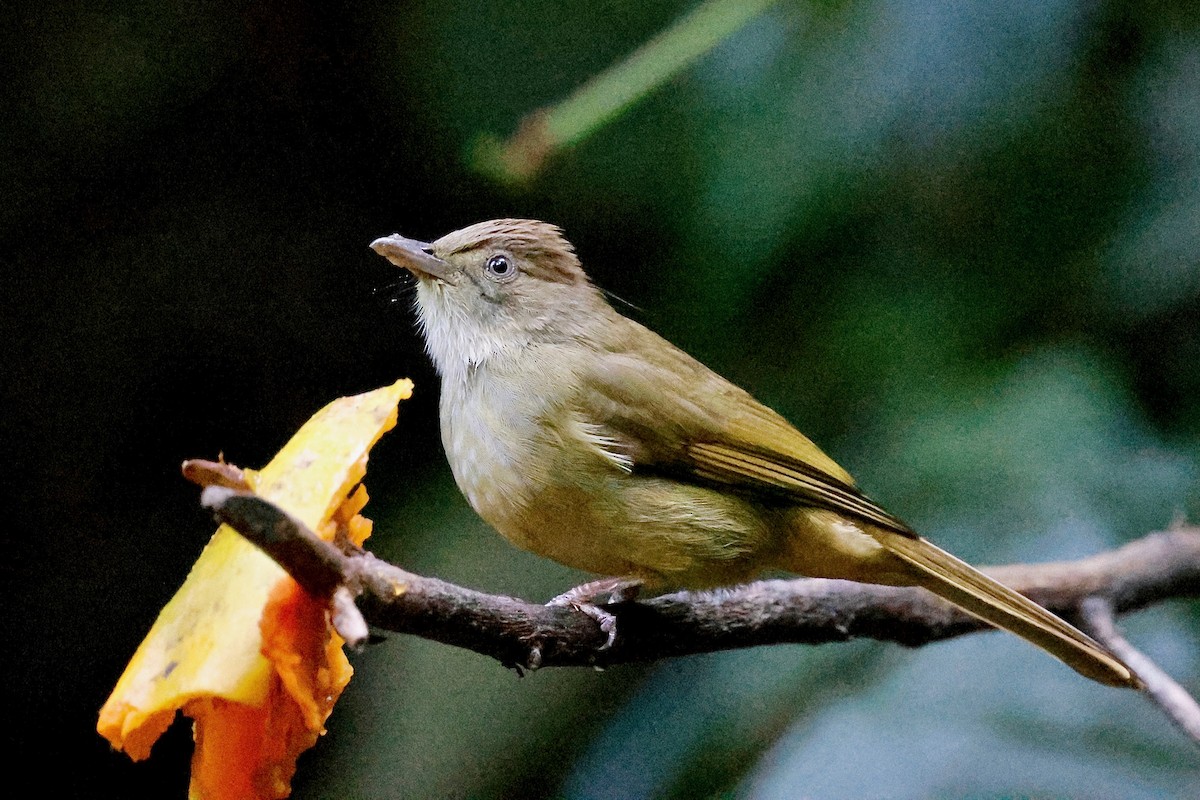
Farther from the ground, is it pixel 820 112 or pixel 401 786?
pixel 820 112

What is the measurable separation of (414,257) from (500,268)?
0.24 meters

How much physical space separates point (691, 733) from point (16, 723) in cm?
176

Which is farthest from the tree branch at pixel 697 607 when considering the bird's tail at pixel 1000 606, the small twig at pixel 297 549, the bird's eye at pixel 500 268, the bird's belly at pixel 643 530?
the bird's eye at pixel 500 268

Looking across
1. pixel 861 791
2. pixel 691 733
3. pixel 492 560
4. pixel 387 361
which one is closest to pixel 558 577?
pixel 492 560

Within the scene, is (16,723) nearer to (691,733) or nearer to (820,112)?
(691,733)

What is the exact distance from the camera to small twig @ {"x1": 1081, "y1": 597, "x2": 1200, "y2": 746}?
2.45 m

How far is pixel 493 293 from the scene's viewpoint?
258 centimetres

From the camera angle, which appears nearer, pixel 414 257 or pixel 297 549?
pixel 297 549

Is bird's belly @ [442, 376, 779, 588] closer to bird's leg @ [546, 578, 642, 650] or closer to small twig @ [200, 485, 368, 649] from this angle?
bird's leg @ [546, 578, 642, 650]

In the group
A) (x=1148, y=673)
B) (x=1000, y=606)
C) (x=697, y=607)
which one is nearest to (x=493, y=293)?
(x=697, y=607)

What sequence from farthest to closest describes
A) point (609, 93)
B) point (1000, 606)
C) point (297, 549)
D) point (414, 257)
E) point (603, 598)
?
1. point (609, 93)
2. point (603, 598)
3. point (414, 257)
4. point (1000, 606)
5. point (297, 549)

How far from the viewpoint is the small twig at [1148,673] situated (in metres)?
2.45

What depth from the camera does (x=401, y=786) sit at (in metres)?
2.76

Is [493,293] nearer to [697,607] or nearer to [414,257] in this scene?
[414,257]
